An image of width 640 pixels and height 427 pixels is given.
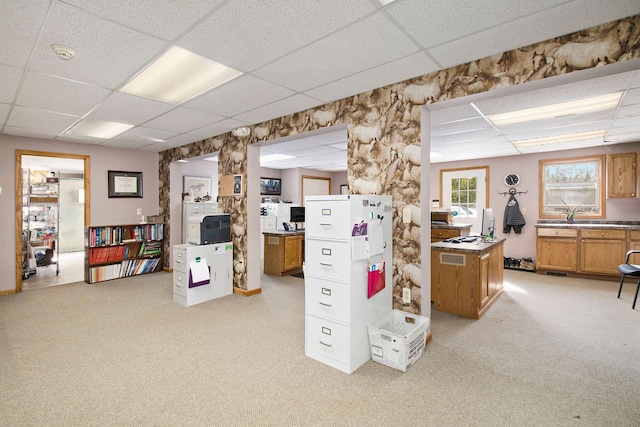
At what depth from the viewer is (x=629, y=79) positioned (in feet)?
8.57

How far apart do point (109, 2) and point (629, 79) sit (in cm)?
400

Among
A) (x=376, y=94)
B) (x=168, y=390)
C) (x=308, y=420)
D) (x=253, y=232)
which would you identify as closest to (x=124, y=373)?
(x=168, y=390)

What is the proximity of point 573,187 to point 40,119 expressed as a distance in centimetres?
878

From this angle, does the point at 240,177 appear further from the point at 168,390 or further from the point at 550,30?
the point at 550,30

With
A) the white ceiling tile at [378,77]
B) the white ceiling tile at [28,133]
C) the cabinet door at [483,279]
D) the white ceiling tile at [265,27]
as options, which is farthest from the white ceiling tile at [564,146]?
the white ceiling tile at [28,133]

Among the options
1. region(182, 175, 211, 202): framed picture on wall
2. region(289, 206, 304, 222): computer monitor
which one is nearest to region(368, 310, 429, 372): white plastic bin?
region(289, 206, 304, 222): computer monitor

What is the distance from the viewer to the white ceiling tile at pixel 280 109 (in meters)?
3.19

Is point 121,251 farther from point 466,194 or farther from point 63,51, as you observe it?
point 466,194

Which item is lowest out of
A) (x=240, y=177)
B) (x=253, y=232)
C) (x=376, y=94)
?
(x=253, y=232)

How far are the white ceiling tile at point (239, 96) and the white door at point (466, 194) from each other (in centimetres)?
514

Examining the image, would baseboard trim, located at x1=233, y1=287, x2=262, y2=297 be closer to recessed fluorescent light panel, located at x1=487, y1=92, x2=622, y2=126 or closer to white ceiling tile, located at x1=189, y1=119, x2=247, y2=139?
white ceiling tile, located at x1=189, y1=119, x2=247, y2=139

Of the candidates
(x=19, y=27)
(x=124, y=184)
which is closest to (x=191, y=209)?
(x=124, y=184)

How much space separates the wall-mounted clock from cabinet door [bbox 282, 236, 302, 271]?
4598mm

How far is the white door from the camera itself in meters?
6.75
